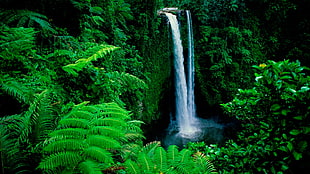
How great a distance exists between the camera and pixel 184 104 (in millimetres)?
10977

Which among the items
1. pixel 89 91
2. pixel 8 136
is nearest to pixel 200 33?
pixel 89 91

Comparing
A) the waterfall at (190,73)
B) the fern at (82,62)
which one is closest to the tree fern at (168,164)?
the fern at (82,62)

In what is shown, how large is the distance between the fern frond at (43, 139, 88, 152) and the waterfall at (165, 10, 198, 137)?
8.95 m

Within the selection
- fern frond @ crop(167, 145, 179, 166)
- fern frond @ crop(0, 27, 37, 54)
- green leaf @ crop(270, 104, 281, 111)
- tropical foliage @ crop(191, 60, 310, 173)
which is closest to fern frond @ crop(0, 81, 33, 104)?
fern frond @ crop(0, 27, 37, 54)

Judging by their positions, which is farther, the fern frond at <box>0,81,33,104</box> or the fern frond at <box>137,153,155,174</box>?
the fern frond at <box>0,81,33,104</box>

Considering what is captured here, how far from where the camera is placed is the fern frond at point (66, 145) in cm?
154

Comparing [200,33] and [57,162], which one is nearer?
[57,162]

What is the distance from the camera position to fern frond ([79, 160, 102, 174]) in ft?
4.70

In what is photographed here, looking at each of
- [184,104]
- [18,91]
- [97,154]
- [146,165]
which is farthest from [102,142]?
[184,104]

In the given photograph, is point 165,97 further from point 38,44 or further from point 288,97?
point 288,97

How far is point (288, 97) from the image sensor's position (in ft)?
6.36

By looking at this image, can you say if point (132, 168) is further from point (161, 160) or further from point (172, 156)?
point (172, 156)

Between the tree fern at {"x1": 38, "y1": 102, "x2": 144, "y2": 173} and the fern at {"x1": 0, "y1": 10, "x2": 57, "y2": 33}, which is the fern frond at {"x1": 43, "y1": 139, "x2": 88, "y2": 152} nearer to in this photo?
the tree fern at {"x1": 38, "y1": 102, "x2": 144, "y2": 173}

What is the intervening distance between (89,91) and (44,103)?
1.43m
